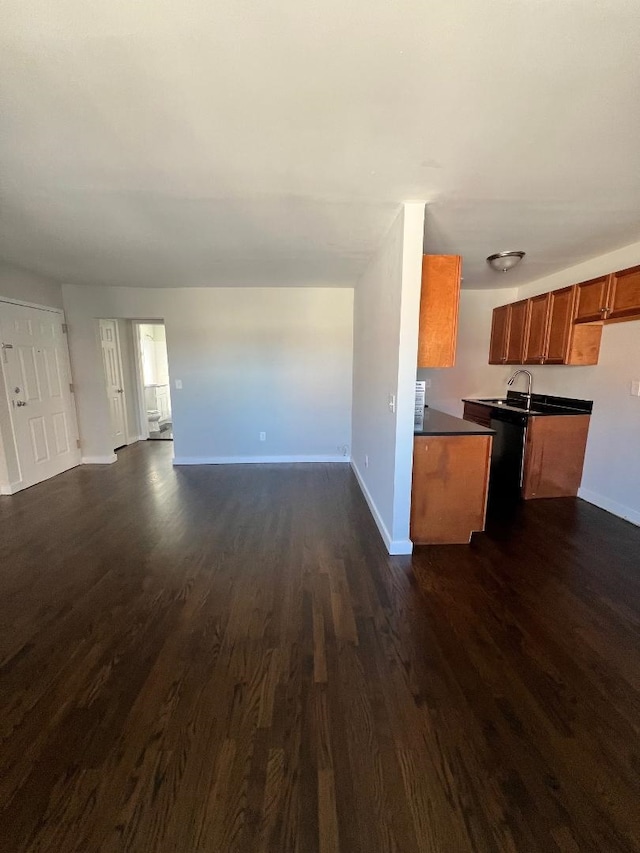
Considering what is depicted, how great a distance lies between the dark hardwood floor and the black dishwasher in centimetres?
97

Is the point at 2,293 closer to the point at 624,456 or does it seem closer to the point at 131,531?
the point at 131,531

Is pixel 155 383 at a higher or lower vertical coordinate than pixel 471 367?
lower

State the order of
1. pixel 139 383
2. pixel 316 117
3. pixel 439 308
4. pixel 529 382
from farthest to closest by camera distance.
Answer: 1. pixel 139 383
2. pixel 529 382
3. pixel 439 308
4. pixel 316 117

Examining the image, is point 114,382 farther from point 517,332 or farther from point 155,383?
point 517,332

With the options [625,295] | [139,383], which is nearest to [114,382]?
[139,383]

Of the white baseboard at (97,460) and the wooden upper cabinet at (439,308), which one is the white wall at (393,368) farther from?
the white baseboard at (97,460)

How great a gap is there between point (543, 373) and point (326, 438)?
9.28 feet

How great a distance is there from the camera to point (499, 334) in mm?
4465

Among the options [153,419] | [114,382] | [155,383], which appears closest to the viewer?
[114,382]

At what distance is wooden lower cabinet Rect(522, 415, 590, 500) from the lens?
3.46 metres

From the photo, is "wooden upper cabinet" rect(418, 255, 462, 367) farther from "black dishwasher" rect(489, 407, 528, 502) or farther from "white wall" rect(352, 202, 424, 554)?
"black dishwasher" rect(489, 407, 528, 502)

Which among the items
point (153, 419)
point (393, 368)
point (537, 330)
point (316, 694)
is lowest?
point (316, 694)

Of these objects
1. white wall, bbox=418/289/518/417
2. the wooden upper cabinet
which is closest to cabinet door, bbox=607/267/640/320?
the wooden upper cabinet

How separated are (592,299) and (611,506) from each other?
195 centimetres
